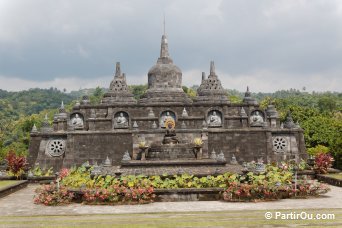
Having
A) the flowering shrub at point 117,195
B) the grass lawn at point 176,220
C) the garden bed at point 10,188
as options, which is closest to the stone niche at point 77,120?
the garden bed at point 10,188

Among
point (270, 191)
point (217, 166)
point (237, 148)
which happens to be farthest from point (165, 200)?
point (237, 148)

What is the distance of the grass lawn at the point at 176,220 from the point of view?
13.1 m

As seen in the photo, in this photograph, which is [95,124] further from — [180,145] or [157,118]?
[180,145]

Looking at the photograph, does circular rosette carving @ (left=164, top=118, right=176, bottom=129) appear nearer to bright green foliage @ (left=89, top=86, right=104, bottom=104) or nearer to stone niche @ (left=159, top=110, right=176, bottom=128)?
stone niche @ (left=159, top=110, right=176, bottom=128)

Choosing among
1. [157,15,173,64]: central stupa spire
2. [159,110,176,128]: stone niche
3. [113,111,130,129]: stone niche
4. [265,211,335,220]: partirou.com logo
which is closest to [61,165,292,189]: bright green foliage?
[265,211,335,220]: partirou.com logo

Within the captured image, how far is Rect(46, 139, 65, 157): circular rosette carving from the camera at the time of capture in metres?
35.5

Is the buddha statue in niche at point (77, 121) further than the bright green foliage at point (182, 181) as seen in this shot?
Yes

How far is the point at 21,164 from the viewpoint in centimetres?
2978

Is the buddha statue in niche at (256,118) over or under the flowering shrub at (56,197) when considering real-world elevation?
over

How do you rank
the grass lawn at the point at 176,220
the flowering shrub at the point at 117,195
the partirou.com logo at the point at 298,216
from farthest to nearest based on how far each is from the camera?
the flowering shrub at the point at 117,195 < the partirou.com logo at the point at 298,216 < the grass lawn at the point at 176,220

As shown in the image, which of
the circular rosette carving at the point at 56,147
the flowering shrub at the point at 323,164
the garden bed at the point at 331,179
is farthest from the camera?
the circular rosette carving at the point at 56,147

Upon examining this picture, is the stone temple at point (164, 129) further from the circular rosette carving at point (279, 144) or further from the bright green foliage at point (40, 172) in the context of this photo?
the bright green foliage at point (40, 172)

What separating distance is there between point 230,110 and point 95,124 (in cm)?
1215

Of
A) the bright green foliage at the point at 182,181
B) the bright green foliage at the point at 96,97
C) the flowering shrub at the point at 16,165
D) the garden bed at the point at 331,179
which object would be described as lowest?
the garden bed at the point at 331,179
